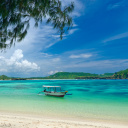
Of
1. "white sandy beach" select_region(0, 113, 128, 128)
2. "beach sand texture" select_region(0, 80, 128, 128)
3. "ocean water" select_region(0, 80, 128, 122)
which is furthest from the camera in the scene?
"ocean water" select_region(0, 80, 128, 122)

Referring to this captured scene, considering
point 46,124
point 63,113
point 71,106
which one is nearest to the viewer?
point 46,124

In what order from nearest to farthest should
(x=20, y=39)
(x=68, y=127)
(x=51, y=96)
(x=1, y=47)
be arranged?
(x=20, y=39)
(x=1, y=47)
(x=68, y=127)
(x=51, y=96)

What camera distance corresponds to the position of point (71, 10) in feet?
16.6

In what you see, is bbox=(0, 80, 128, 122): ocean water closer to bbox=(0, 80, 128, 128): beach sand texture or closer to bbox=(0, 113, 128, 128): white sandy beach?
bbox=(0, 80, 128, 128): beach sand texture

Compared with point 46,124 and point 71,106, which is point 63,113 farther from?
point 46,124

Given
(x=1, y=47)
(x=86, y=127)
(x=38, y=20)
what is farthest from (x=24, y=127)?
(x=38, y=20)

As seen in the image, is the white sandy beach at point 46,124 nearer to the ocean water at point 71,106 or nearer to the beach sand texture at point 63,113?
the beach sand texture at point 63,113

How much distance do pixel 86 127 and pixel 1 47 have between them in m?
6.07

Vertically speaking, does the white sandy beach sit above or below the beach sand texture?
above

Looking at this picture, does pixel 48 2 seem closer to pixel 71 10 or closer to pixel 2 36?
pixel 71 10

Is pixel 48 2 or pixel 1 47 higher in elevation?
pixel 48 2

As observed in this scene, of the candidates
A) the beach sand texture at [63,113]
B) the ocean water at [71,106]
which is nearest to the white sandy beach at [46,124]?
the beach sand texture at [63,113]

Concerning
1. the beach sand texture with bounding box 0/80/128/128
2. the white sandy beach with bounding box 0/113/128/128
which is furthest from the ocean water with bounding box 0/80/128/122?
the white sandy beach with bounding box 0/113/128/128

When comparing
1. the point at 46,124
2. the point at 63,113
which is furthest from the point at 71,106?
the point at 46,124
